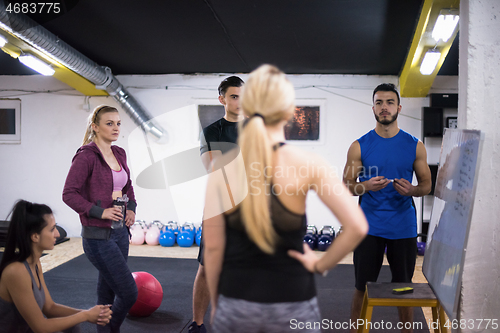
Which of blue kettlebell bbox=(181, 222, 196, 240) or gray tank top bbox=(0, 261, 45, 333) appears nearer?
gray tank top bbox=(0, 261, 45, 333)

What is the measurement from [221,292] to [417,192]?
1349mm

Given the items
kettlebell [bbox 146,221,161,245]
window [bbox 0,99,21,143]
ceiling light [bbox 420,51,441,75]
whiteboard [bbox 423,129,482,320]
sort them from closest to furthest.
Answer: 1. whiteboard [bbox 423,129,482,320]
2. ceiling light [bbox 420,51,441,75]
3. kettlebell [bbox 146,221,161,245]
4. window [bbox 0,99,21,143]

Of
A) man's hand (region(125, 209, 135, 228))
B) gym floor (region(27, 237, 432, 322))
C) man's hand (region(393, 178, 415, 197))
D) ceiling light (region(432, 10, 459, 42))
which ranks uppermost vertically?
ceiling light (region(432, 10, 459, 42))

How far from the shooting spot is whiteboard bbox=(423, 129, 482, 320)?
1.38 m

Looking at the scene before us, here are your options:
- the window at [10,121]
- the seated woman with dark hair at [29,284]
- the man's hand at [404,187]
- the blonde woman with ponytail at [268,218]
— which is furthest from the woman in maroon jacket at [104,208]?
the window at [10,121]

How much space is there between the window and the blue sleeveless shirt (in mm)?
5554

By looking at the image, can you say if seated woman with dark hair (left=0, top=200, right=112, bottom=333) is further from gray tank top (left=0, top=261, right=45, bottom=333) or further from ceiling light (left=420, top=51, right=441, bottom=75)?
ceiling light (left=420, top=51, right=441, bottom=75)

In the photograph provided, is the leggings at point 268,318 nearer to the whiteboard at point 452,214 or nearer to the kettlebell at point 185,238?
the whiteboard at point 452,214

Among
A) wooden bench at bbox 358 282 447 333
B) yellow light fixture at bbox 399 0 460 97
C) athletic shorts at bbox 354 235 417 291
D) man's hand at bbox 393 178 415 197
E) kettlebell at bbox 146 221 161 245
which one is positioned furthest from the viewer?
kettlebell at bbox 146 221 161 245

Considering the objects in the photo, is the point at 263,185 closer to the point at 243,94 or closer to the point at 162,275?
the point at 243,94

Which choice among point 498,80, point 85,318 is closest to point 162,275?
point 85,318

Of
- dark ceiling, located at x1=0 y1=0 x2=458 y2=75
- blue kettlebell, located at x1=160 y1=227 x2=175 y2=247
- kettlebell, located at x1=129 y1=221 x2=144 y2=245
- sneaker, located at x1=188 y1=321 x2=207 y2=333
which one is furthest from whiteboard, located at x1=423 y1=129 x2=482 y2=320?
kettlebell, located at x1=129 y1=221 x2=144 y2=245

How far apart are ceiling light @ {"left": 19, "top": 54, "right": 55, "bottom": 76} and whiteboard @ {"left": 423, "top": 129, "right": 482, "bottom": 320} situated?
413cm

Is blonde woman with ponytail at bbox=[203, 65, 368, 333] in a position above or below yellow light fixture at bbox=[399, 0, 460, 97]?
below
